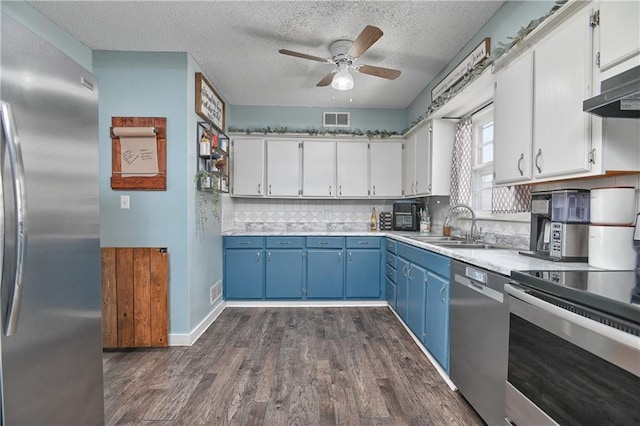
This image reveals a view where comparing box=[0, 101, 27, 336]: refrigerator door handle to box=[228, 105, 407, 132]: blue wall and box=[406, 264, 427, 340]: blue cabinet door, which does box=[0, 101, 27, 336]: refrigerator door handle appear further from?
box=[228, 105, 407, 132]: blue wall

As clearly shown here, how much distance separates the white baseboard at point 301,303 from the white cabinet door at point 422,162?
4.97ft

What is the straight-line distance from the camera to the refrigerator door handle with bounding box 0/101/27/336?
97 cm

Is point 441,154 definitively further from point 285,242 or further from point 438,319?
point 285,242

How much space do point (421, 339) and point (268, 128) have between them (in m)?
3.13

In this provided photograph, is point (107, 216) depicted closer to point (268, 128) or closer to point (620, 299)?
point (268, 128)

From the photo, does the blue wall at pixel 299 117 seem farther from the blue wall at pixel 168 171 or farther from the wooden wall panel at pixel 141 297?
the wooden wall panel at pixel 141 297

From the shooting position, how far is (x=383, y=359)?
2.49 m

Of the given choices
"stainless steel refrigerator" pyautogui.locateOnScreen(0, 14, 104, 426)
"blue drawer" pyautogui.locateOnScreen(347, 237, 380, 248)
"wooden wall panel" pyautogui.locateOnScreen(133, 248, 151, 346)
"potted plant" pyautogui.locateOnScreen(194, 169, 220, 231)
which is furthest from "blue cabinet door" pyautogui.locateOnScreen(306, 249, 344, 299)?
"stainless steel refrigerator" pyautogui.locateOnScreen(0, 14, 104, 426)

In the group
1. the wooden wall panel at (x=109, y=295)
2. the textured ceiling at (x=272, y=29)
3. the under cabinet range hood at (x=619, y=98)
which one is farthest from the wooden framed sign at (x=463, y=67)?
the wooden wall panel at (x=109, y=295)

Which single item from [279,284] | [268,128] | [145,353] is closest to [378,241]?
[279,284]

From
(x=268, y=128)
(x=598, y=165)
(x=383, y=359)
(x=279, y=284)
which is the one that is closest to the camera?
(x=598, y=165)

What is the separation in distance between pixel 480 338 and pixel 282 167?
10.3 ft

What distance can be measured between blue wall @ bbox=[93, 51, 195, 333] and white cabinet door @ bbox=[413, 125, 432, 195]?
2518 millimetres

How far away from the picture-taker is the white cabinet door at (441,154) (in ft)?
10.8
